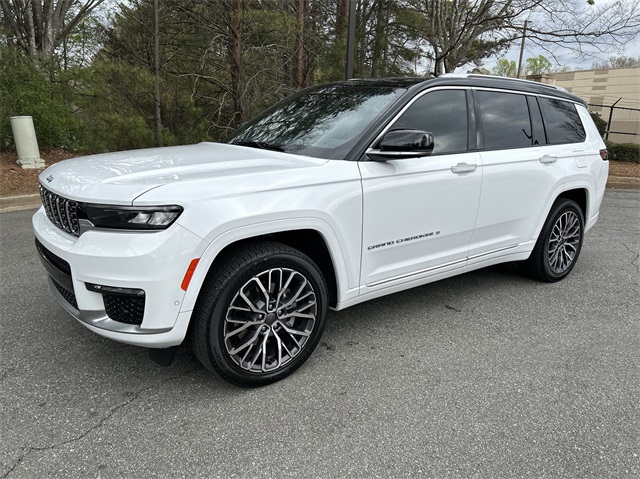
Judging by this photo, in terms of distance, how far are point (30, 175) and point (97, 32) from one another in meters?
6.42

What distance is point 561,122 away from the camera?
4469mm

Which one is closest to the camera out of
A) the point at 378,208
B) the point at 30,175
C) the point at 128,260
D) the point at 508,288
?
the point at 128,260

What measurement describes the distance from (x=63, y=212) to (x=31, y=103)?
899cm

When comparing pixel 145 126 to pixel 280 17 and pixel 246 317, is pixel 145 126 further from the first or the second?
pixel 246 317

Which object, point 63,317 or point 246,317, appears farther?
point 63,317

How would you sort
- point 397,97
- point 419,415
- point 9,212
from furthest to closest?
point 9,212 → point 397,97 → point 419,415

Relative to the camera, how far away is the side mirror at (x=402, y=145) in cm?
289

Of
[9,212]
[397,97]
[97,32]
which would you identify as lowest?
[9,212]

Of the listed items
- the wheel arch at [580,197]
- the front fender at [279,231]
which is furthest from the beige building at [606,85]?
the front fender at [279,231]

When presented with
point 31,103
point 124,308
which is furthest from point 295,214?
point 31,103

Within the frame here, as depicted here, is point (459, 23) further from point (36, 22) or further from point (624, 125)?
point (624, 125)

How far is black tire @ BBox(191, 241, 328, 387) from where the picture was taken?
250 centimetres

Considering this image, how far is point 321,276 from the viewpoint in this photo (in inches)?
113

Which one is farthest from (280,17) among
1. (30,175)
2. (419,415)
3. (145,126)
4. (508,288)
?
(419,415)
